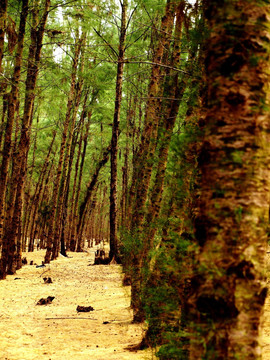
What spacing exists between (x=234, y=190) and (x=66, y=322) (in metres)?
6.26

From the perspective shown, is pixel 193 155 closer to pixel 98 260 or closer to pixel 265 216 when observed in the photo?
pixel 265 216

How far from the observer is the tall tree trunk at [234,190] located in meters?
1.61

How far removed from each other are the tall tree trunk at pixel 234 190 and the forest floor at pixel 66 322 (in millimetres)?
2500

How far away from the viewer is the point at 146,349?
5.12m

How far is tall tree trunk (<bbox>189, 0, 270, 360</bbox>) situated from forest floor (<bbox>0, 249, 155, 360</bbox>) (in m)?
2.50

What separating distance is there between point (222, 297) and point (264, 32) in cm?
131

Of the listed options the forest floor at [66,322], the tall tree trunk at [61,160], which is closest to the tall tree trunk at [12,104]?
the forest floor at [66,322]

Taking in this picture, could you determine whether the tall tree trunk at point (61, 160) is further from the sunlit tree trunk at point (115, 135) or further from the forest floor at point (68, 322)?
the forest floor at point (68, 322)

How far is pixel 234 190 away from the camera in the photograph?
5.50 feet

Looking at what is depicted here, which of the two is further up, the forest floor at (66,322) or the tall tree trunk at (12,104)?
the tall tree trunk at (12,104)

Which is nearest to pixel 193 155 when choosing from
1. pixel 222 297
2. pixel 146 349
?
pixel 222 297

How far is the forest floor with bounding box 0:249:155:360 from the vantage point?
17.3 feet

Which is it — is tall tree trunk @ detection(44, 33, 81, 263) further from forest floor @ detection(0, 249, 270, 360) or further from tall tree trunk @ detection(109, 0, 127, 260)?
forest floor @ detection(0, 249, 270, 360)

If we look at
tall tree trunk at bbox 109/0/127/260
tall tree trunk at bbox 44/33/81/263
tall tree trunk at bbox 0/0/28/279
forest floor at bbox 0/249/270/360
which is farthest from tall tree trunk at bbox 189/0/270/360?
tall tree trunk at bbox 44/33/81/263
